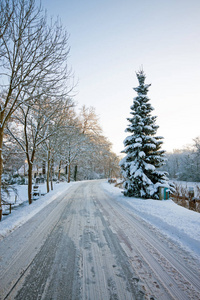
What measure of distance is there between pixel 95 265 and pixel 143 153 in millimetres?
7198

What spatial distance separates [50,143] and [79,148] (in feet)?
30.9

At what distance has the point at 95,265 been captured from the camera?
261cm

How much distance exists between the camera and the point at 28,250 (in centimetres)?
311

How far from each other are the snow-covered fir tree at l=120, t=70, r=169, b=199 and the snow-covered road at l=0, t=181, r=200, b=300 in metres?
4.98

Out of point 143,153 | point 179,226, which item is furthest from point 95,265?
point 143,153

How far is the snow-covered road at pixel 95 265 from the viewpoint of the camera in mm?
2051

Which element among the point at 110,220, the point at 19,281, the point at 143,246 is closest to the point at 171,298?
the point at 143,246

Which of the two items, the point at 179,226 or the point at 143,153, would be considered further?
the point at 143,153

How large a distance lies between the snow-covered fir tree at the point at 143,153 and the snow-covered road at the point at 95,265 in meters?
4.98

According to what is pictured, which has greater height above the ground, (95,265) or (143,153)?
(143,153)

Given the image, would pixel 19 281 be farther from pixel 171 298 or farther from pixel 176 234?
pixel 176 234

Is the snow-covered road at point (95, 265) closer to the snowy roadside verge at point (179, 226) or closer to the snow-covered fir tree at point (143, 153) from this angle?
the snowy roadside verge at point (179, 226)

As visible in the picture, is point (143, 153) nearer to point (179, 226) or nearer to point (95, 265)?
point (179, 226)

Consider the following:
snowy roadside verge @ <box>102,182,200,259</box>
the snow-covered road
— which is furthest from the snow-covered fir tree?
the snow-covered road
